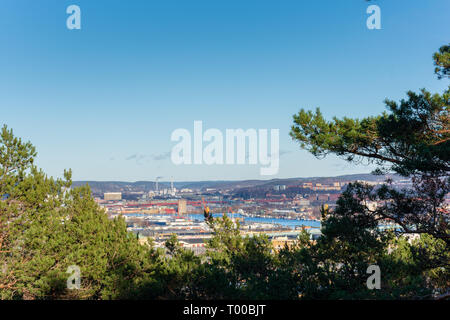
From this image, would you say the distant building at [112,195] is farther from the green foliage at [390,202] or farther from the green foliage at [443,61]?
the green foliage at [443,61]

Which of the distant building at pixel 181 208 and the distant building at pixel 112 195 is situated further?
the distant building at pixel 181 208

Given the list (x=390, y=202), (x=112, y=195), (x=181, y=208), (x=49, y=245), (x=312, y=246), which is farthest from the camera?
(x=181, y=208)

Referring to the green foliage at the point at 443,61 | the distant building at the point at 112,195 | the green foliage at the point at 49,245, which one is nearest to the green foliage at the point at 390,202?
the green foliage at the point at 443,61

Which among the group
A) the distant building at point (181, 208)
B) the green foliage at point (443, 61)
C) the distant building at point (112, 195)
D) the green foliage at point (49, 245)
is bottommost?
the distant building at point (181, 208)

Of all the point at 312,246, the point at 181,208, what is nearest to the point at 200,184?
the point at 181,208

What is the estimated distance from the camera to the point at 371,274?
7410 mm

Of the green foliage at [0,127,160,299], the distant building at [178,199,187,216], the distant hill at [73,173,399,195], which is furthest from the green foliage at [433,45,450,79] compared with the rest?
the distant building at [178,199,187,216]

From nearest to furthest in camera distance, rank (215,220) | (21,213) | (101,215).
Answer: (21,213), (101,215), (215,220)

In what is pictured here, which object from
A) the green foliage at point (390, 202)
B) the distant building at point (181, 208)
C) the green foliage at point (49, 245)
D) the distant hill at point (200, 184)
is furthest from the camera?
the distant building at point (181, 208)

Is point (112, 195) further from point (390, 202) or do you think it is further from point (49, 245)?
point (390, 202)

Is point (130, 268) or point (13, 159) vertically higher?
point (13, 159)

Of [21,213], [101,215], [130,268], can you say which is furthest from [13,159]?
[130,268]
